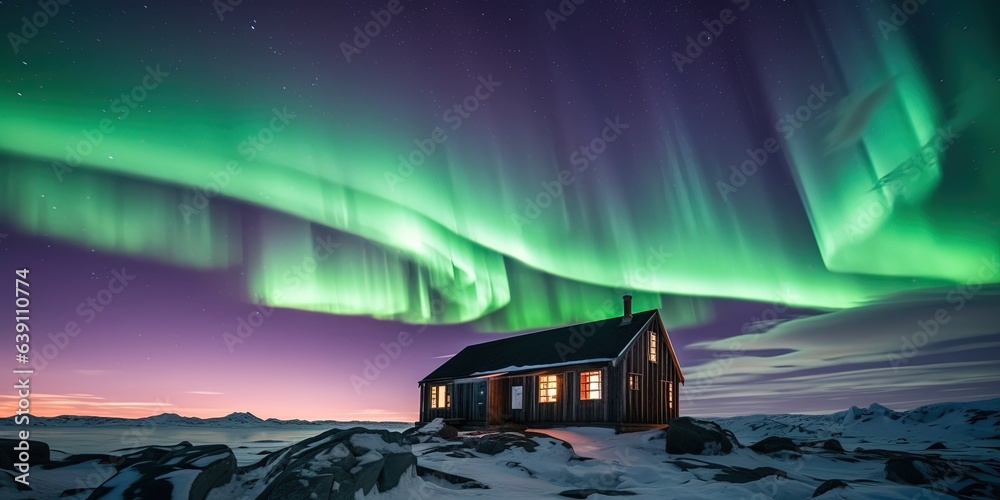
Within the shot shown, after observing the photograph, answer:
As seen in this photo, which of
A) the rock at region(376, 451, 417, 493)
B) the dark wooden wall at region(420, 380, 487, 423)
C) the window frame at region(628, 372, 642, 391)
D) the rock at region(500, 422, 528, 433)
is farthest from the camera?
the dark wooden wall at region(420, 380, 487, 423)

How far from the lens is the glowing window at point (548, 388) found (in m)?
29.7

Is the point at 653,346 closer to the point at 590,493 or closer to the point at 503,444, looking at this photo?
the point at 503,444

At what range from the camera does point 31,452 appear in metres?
13.8

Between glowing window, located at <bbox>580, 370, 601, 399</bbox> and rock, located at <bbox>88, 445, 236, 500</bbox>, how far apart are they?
19248 millimetres

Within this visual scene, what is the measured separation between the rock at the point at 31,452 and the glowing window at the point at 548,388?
2167cm

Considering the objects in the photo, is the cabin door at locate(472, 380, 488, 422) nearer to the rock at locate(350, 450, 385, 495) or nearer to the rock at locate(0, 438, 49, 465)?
the rock at locate(350, 450, 385, 495)

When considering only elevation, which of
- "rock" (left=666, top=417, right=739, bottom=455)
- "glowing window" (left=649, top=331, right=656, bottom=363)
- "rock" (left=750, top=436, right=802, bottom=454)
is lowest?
"rock" (left=750, top=436, right=802, bottom=454)

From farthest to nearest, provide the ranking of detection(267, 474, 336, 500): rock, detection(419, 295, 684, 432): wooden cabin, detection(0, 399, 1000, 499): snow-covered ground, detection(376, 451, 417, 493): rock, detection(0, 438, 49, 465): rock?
detection(419, 295, 684, 432): wooden cabin, detection(0, 438, 49, 465): rock, detection(0, 399, 1000, 499): snow-covered ground, detection(376, 451, 417, 493): rock, detection(267, 474, 336, 500): rock

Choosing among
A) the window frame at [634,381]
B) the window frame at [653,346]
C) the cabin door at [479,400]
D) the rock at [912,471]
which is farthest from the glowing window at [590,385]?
the rock at [912,471]

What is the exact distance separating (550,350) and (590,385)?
446 cm

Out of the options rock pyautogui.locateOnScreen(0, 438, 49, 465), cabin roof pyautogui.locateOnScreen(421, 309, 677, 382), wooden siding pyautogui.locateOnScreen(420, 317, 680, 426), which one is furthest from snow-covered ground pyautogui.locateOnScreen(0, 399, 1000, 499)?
cabin roof pyautogui.locateOnScreen(421, 309, 677, 382)

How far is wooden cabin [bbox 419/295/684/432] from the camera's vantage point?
89.9 ft

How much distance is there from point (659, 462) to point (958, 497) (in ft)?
27.5

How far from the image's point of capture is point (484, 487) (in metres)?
13.2
